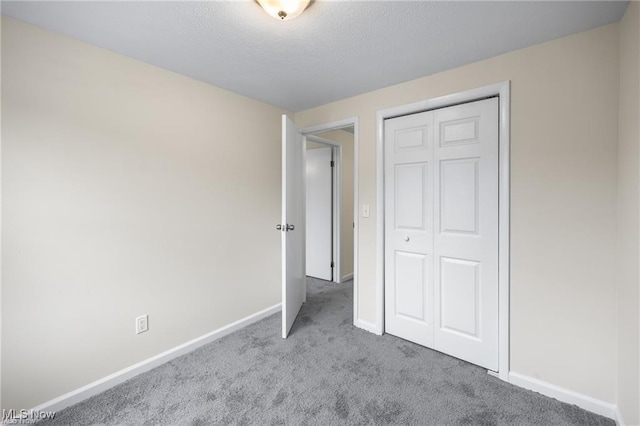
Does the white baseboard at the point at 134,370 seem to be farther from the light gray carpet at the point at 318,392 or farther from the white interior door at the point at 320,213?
the white interior door at the point at 320,213

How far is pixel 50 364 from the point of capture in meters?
1.57

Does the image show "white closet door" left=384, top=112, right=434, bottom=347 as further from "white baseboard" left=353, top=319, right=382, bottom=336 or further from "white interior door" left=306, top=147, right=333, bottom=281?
"white interior door" left=306, top=147, right=333, bottom=281

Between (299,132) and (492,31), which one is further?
(299,132)

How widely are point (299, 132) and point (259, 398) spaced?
2.44m

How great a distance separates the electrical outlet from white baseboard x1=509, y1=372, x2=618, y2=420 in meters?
2.58

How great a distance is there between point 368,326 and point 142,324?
186cm

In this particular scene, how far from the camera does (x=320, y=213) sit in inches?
162

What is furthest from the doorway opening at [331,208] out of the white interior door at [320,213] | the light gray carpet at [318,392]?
Result: the light gray carpet at [318,392]

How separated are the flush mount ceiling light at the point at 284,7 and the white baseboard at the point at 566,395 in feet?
8.42

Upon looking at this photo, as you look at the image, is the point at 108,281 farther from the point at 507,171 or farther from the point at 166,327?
the point at 507,171

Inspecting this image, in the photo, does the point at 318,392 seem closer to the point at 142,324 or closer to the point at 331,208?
the point at 142,324

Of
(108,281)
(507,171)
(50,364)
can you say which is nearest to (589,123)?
(507,171)

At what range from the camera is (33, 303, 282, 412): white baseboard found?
5.20 ft

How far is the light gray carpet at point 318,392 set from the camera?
1.51 m
